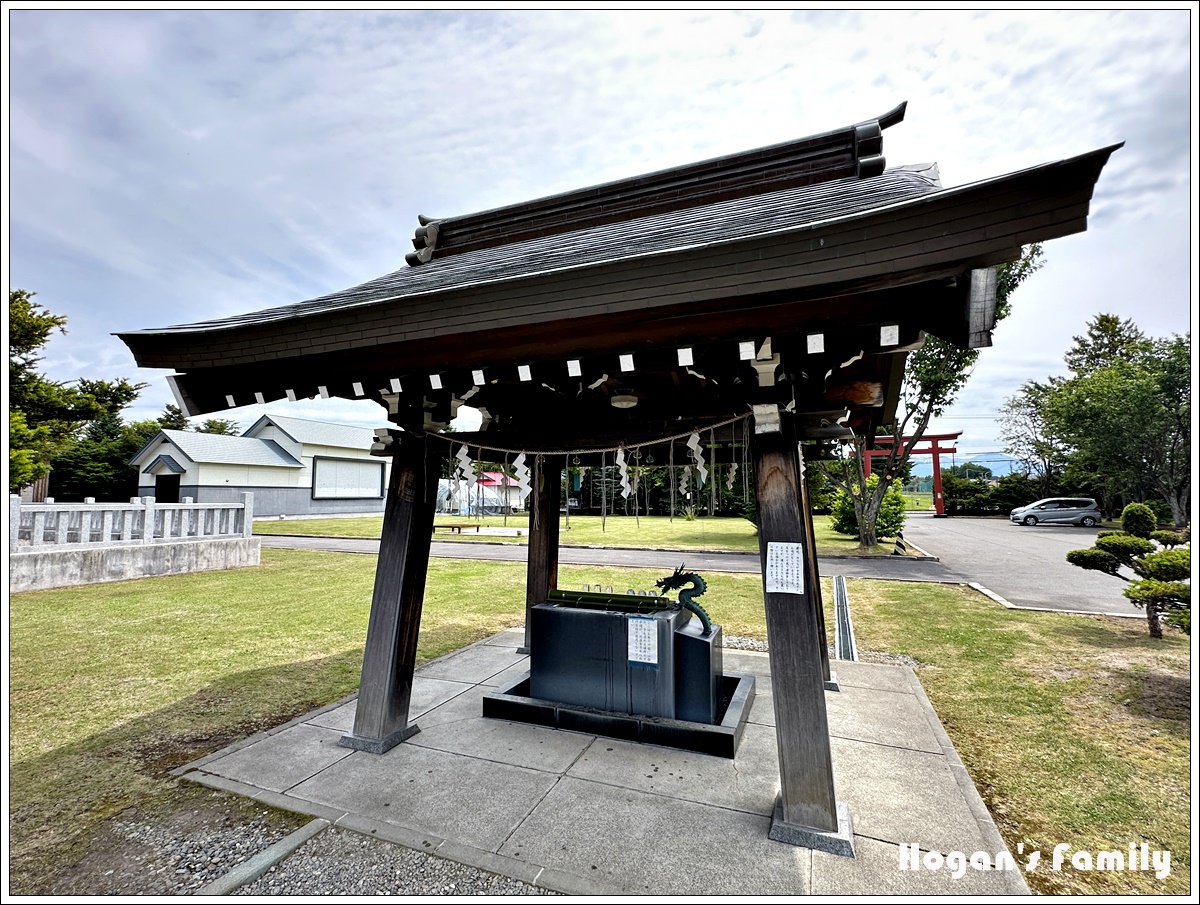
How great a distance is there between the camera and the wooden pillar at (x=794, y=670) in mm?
2975

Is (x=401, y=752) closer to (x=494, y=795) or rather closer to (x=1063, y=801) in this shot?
(x=494, y=795)

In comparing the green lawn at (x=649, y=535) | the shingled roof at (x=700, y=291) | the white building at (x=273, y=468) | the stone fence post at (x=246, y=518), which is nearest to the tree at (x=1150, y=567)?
the shingled roof at (x=700, y=291)

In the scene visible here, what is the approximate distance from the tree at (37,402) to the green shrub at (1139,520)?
25619 millimetres

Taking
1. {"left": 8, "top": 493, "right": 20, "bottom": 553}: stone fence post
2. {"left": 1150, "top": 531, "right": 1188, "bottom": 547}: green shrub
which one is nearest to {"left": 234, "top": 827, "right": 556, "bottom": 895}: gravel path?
{"left": 1150, "top": 531, "right": 1188, "bottom": 547}: green shrub

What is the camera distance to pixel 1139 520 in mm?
7824

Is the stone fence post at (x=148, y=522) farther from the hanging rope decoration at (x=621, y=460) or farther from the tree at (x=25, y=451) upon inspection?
the hanging rope decoration at (x=621, y=460)

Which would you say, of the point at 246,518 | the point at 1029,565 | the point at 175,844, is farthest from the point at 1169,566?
the point at 246,518

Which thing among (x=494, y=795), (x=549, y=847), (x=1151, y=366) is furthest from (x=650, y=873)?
(x=1151, y=366)

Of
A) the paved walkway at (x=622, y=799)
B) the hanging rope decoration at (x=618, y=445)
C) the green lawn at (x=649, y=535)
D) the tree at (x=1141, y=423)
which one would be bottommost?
the paved walkway at (x=622, y=799)

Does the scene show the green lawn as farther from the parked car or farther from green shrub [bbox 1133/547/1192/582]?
the parked car

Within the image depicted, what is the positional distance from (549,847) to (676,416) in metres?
2.91

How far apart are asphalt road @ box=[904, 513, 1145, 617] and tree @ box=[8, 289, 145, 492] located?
25.8 m

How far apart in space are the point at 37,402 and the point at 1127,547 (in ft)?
94.6

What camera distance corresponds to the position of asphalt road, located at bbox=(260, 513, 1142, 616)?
33.9ft
